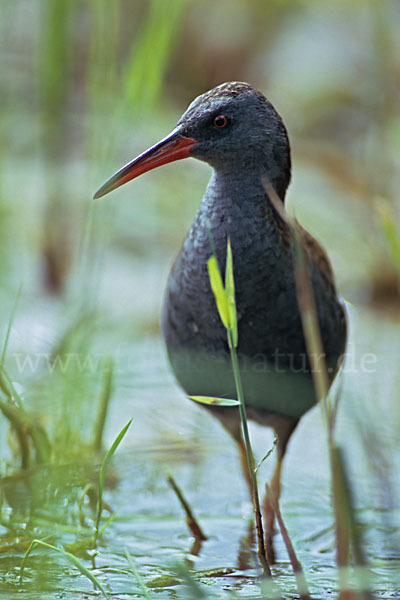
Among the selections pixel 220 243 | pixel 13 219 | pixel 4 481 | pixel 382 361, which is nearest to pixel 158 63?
pixel 220 243

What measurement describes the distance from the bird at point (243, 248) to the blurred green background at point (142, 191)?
0.76 feet

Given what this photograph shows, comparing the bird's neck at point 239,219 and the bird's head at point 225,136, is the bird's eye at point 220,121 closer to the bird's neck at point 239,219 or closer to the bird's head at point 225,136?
the bird's head at point 225,136

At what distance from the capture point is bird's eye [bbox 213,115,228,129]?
1987 mm

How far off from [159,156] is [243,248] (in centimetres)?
28

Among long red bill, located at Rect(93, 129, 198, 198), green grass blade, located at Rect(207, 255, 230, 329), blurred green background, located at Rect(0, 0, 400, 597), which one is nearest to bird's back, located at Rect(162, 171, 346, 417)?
long red bill, located at Rect(93, 129, 198, 198)

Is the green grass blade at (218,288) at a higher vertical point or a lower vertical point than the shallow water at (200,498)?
higher

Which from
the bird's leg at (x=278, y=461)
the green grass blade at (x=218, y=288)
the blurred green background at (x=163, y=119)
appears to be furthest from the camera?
the blurred green background at (x=163, y=119)

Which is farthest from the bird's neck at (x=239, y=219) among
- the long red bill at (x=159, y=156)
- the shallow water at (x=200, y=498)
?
the shallow water at (x=200, y=498)

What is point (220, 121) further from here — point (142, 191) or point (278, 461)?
point (142, 191)

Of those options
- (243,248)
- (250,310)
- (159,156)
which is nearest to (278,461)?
(250,310)

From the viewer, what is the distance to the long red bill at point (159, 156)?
1994 millimetres

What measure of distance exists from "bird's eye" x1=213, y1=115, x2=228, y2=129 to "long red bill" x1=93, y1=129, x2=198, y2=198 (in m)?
0.06

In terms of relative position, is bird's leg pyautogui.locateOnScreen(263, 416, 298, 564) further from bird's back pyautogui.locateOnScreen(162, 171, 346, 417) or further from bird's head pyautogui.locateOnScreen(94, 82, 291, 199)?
bird's head pyautogui.locateOnScreen(94, 82, 291, 199)

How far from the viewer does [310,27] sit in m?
5.73
